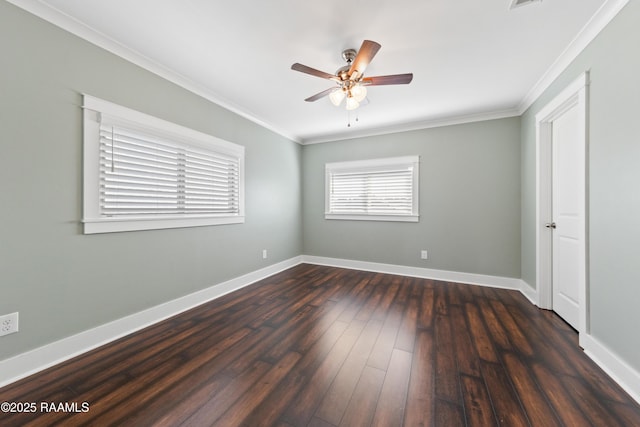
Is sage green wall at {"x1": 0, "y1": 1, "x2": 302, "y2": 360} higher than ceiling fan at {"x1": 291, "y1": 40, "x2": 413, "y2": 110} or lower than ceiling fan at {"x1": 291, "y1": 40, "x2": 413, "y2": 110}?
lower

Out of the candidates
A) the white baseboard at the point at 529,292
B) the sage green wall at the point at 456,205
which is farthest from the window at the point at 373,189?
the white baseboard at the point at 529,292

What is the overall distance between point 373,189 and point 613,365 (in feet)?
10.7

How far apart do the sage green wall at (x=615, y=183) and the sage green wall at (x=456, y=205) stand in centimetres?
157

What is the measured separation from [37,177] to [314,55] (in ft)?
7.56

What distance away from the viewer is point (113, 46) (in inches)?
80.0

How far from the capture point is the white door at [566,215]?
2.27 m

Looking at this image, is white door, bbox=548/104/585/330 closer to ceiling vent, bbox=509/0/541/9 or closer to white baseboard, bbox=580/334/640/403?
white baseboard, bbox=580/334/640/403

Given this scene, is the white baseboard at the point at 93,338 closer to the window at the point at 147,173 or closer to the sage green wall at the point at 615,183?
the window at the point at 147,173

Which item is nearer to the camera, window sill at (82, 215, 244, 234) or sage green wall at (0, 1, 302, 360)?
sage green wall at (0, 1, 302, 360)

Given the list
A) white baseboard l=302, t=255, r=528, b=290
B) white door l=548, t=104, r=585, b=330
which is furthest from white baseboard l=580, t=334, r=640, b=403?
white baseboard l=302, t=255, r=528, b=290

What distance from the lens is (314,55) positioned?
218 cm

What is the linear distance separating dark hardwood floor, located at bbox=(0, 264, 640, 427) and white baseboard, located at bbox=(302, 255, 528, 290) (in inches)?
31.7

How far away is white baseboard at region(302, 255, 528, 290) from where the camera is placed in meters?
3.43

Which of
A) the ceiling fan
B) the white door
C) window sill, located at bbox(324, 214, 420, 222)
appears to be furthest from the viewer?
window sill, located at bbox(324, 214, 420, 222)
